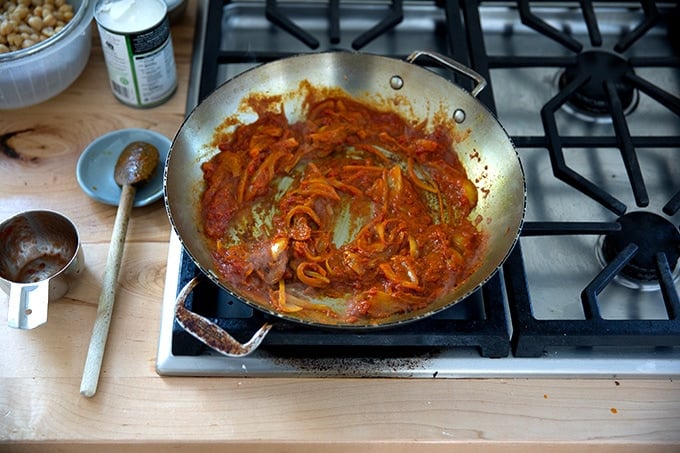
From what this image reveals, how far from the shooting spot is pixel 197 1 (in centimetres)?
167

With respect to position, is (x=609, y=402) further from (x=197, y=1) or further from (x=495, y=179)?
(x=197, y=1)

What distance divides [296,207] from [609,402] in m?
0.60

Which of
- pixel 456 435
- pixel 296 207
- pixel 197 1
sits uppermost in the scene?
pixel 197 1

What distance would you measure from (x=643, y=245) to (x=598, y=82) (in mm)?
400

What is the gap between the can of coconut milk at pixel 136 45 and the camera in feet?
4.45

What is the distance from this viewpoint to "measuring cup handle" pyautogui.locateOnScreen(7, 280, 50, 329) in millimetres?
1122

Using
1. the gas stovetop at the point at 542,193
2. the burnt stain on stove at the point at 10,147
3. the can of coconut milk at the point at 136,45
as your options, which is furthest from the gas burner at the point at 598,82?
the burnt stain on stove at the point at 10,147

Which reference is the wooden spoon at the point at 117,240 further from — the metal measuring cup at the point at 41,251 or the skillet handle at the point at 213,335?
the skillet handle at the point at 213,335

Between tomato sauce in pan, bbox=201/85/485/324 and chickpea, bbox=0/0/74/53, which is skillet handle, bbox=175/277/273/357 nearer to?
tomato sauce in pan, bbox=201/85/485/324

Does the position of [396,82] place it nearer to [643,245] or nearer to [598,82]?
[598,82]

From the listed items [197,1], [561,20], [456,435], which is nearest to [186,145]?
[197,1]

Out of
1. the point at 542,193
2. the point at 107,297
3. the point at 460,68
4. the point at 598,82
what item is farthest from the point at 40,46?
the point at 598,82

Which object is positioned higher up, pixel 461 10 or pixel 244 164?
pixel 461 10

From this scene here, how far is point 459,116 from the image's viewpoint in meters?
1.40
